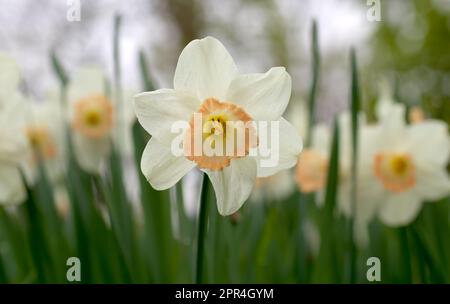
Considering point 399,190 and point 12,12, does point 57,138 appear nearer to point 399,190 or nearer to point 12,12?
point 399,190

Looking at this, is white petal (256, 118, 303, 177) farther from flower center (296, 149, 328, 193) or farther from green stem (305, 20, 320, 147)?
flower center (296, 149, 328, 193)

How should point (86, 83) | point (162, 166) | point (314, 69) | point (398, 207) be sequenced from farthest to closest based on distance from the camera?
point (86, 83) < point (398, 207) < point (314, 69) < point (162, 166)

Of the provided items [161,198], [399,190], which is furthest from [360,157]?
[161,198]

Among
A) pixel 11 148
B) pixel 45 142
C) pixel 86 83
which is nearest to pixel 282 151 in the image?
pixel 11 148

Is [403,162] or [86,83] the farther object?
[86,83]

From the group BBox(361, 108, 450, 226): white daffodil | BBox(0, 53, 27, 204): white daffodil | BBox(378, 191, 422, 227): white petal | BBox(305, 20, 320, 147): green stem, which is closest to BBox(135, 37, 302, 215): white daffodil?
BBox(305, 20, 320, 147): green stem

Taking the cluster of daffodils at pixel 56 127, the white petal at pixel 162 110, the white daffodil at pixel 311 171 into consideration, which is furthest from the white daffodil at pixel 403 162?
the white petal at pixel 162 110

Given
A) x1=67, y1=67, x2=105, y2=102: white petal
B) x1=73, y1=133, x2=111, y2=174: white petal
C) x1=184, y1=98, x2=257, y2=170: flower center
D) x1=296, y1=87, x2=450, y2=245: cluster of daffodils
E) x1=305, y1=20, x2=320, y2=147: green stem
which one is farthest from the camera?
x1=67, y1=67, x2=105, y2=102: white petal

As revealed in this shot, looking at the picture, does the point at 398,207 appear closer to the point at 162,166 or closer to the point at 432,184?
the point at 432,184

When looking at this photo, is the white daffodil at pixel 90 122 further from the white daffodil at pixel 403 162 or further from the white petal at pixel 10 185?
the white daffodil at pixel 403 162
